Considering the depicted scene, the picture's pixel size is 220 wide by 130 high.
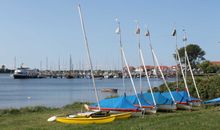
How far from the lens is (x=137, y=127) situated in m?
22.0

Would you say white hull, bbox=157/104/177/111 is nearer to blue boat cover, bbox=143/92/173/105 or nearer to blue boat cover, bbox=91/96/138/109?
blue boat cover, bbox=143/92/173/105

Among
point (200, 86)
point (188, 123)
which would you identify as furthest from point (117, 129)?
point (200, 86)

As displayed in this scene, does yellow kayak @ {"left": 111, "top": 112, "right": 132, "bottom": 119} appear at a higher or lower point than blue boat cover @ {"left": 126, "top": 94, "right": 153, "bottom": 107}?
lower

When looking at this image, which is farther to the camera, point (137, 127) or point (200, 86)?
point (200, 86)

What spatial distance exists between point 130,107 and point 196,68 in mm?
146462

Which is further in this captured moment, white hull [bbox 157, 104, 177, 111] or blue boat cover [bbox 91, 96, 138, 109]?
white hull [bbox 157, 104, 177, 111]

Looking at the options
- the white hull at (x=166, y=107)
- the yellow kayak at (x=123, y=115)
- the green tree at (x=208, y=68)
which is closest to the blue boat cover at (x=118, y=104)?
the yellow kayak at (x=123, y=115)

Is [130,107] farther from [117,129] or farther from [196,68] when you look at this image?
[196,68]

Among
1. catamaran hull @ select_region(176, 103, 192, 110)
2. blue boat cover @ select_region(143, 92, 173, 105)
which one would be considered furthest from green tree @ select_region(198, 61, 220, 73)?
blue boat cover @ select_region(143, 92, 173, 105)

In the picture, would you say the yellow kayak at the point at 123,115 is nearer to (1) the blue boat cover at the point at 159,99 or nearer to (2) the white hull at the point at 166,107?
(2) the white hull at the point at 166,107

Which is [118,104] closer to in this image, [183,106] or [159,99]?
[159,99]

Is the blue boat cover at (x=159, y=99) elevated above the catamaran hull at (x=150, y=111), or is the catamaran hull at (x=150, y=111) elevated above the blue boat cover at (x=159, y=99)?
the blue boat cover at (x=159, y=99)

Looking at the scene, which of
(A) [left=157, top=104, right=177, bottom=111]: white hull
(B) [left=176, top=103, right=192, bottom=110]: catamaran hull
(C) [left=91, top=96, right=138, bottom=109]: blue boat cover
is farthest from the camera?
(B) [left=176, top=103, right=192, bottom=110]: catamaran hull

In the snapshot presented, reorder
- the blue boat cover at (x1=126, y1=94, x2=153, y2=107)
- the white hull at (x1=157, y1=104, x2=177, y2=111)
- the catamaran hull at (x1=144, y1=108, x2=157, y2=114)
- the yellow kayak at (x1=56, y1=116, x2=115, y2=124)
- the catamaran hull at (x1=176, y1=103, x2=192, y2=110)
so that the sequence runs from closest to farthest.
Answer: the yellow kayak at (x1=56, y1=116, x2=115, y2=124) < the catamaran hull at (x1=144, y1=108, x2=157, y2=114) < the blue boat cover at (x1=126, y1=94, x2=153, y2=107) < the white hull at (x1=157, y1=104, x2=177, y2=111) < the catamaran hull at (x1=176, y1=103, x2=192, y2=110)
